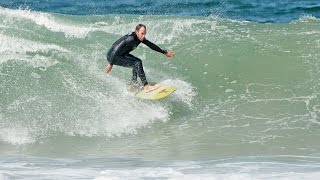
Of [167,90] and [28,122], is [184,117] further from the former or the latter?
[28,122]

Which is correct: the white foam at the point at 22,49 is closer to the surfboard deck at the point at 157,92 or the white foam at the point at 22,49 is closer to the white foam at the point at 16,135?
the surfboard deck at the point at 157,92

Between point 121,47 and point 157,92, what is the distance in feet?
3.07

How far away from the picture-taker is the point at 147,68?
1401 cm

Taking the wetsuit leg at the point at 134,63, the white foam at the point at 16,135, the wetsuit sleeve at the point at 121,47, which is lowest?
the white foam at the point at 16,135

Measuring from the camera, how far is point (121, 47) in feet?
40.0

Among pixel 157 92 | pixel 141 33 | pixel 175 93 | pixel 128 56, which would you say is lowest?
pixel 157 92

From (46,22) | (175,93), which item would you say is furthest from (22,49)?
(175,93)

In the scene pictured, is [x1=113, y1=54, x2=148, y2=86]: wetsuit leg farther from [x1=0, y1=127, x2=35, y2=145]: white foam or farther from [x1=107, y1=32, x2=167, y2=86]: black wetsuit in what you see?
[x1=0, y1=127, x2=35, y2=145]: white foam

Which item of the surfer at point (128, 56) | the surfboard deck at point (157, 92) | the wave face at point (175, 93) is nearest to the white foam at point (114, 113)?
the wave face at point (175, 93)

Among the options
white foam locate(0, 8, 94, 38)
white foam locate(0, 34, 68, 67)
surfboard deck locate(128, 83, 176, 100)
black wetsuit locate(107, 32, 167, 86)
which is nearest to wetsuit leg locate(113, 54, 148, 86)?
black wetsuit locate(107, 32, 167, 86)

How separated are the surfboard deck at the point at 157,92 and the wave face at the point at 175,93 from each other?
19 centimetres

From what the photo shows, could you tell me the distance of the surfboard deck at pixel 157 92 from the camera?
1206 centimetres

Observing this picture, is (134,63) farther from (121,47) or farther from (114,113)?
(114,113)

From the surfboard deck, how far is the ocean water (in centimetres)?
22
